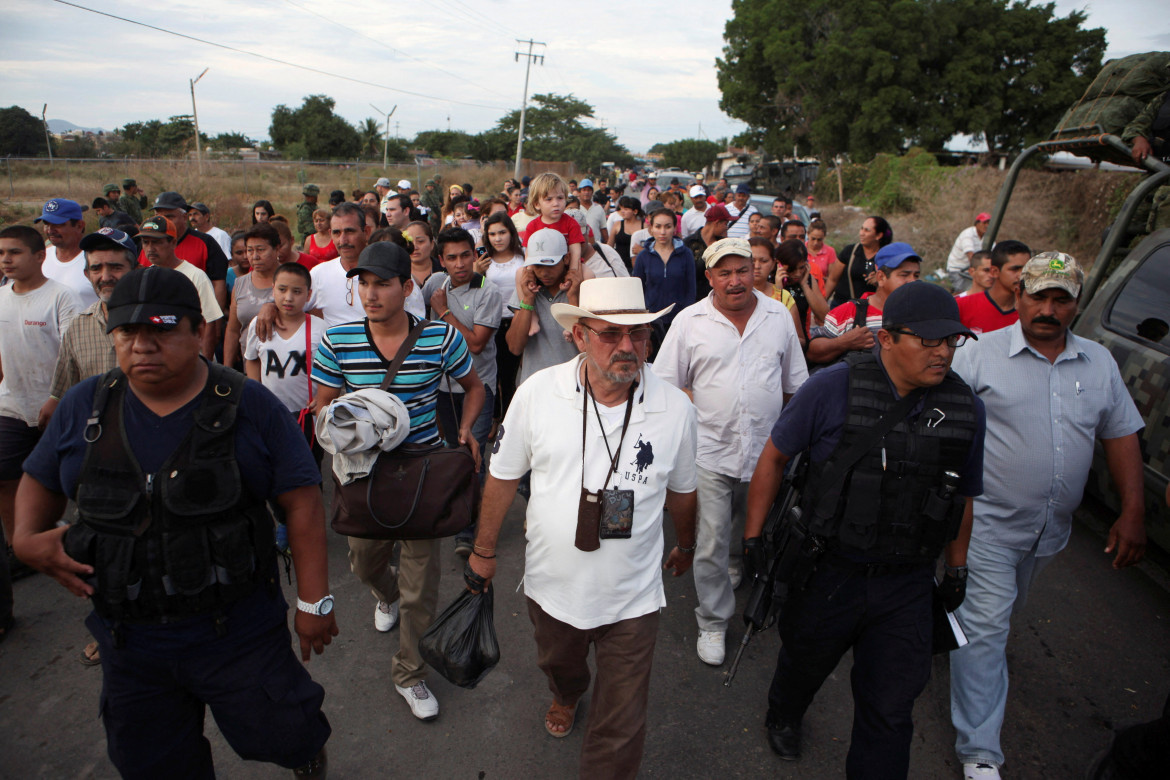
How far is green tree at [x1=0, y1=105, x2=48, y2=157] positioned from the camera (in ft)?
135

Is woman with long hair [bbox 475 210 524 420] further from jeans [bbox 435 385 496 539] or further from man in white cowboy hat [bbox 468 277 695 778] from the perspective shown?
man in white cowboy hat [bbox 468 277 695 778]

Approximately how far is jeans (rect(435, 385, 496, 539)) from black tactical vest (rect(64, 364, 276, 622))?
189cm

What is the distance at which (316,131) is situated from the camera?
172 ft

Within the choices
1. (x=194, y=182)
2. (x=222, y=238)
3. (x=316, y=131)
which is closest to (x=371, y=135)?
(x=316, y=131)

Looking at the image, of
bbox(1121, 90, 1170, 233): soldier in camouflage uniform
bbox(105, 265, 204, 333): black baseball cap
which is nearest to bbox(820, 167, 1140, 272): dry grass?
bbox(1121, 90, 1170, 233): soldier in camouflage uniform

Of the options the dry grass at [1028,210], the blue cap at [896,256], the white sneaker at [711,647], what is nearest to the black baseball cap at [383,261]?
the white sneaker at [711,647]

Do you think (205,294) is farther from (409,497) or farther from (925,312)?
(925,312)

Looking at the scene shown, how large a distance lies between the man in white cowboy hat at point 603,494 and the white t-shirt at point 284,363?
2250mm

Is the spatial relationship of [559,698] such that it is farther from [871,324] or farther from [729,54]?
[729,54]

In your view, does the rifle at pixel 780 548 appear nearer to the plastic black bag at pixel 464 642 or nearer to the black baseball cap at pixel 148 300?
the plastic black bag at pixel 464 642

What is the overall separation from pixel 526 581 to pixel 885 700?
4.73 ft

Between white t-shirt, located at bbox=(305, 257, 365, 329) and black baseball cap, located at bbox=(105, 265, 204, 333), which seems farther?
white t-shirt, located at bbox=(305, 257, 365, 329)

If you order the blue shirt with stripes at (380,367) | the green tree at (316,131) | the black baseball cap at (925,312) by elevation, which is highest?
the green tree at (316,131)

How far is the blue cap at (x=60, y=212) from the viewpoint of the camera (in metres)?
4.52
